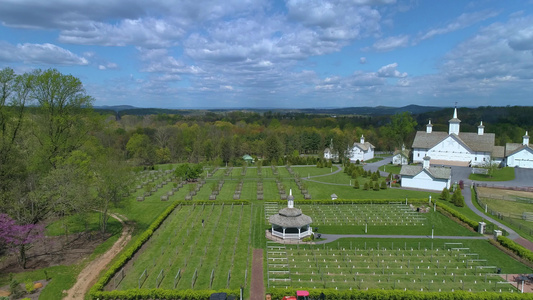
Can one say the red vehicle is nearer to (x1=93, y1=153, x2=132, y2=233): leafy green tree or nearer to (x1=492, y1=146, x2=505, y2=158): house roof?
(x1=93, y1=153, x2=132, y2=233): leafy green tree

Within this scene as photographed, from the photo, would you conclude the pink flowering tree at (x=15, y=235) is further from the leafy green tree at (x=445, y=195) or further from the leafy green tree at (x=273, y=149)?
the leafy green tree at (x=273, y=149)

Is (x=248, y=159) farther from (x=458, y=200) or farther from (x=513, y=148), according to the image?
(x=513, y=148)

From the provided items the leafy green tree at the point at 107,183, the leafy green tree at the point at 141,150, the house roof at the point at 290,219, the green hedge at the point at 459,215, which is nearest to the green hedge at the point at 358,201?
the green hedge at the point at 459,215

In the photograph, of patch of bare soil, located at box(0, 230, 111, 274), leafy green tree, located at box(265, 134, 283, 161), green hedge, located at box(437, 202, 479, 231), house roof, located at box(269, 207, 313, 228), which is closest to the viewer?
patch of bare soil, located at box(0, 230, 111, 274)

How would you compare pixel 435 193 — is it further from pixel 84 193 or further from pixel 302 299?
pixel 84 193

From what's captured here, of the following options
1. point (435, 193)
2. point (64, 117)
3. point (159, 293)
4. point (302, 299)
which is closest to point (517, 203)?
point (435, 193)

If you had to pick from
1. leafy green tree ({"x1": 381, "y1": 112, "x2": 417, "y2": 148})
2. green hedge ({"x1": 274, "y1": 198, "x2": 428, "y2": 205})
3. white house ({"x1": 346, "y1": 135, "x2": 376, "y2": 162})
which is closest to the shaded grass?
green hedge ({"x1": 274, "y1": 198, "x2": 428, "y2": 205})

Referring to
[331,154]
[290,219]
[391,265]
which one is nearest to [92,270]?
[290,219]
